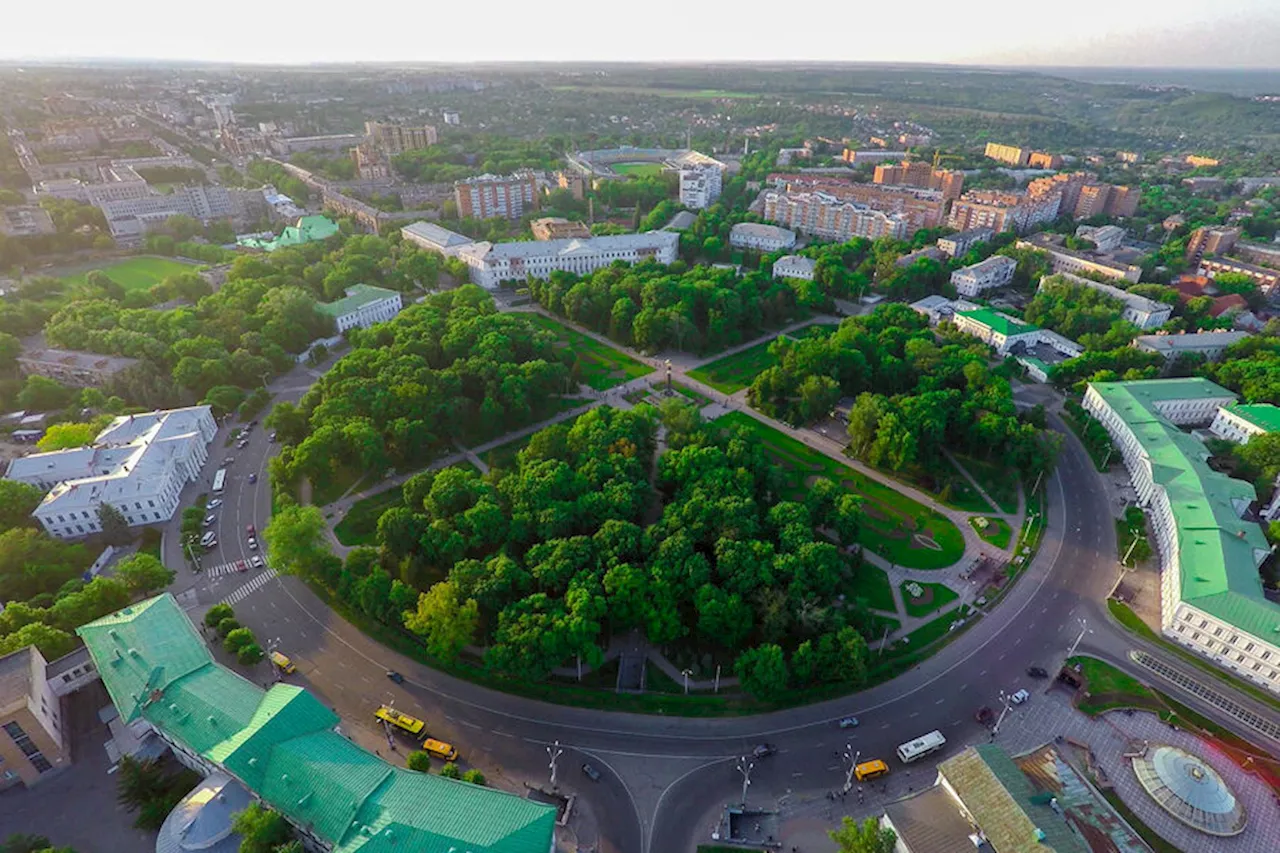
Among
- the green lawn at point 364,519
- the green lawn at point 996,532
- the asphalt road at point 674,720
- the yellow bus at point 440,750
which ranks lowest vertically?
the asphalt road at point 674,720

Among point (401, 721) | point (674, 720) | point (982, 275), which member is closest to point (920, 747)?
point (674, 720)

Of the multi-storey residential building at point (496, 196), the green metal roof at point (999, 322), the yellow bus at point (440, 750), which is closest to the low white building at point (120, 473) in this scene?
the yellow bus at point (440, 750)

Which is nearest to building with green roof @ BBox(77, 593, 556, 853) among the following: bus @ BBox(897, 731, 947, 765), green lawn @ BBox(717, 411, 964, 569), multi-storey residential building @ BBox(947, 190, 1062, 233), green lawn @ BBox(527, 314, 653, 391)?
bus @ BBox(897, 731, 947, 765)

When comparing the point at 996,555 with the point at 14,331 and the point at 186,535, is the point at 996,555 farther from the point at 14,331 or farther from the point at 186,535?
the point at 14,331

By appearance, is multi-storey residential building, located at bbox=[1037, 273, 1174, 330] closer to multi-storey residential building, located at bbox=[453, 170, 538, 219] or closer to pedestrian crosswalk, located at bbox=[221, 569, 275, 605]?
multi-storey residential building, located at bbox=[453, 170, 538, 219]

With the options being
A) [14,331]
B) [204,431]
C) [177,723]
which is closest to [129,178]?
[14,331]

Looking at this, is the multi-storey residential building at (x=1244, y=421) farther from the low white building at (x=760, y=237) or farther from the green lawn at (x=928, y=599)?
the low white building at (x=760, y=237)

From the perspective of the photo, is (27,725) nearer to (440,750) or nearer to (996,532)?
(440,750)
